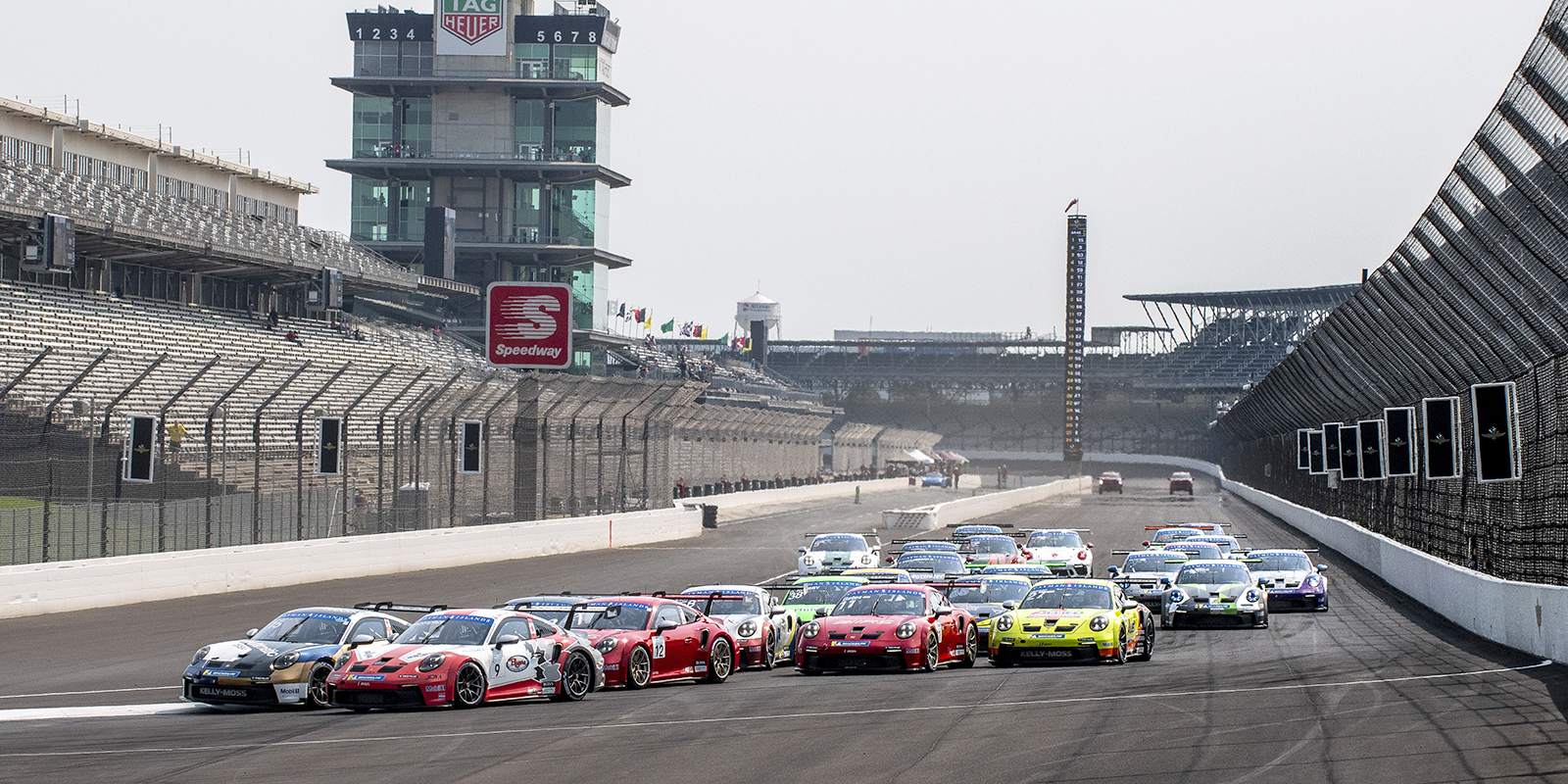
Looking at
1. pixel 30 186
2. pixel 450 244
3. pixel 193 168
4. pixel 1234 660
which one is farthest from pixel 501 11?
pixel 1234 660

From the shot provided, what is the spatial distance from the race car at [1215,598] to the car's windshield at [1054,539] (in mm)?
8157

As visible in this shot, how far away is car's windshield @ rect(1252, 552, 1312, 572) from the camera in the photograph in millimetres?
25781

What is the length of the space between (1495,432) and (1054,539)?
605 inches

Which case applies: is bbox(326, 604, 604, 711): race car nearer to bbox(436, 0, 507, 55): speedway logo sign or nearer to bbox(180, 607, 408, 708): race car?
bbox(180, 607, 408, 708): race car

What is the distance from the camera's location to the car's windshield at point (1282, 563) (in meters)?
25.8

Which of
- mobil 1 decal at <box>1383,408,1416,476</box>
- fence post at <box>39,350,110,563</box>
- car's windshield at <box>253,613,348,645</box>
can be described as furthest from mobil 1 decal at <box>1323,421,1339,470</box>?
fence post at <box>39,350,110,563</box>

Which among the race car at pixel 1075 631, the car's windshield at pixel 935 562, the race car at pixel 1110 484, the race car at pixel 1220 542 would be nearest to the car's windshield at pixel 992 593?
the race car at pixel 1075 631

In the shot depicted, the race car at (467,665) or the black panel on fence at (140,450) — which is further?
the black panel on fence at (140,450)

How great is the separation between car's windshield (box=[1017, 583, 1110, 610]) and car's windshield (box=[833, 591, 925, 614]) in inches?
55.4

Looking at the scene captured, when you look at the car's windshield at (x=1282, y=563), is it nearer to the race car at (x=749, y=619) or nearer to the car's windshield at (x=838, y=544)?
the car's windshield at (x=838, y=544)

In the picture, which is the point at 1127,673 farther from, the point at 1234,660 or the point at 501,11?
the point at 501,11

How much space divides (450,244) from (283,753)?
73.7m

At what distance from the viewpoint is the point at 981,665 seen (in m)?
19.3

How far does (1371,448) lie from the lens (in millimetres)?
28016
